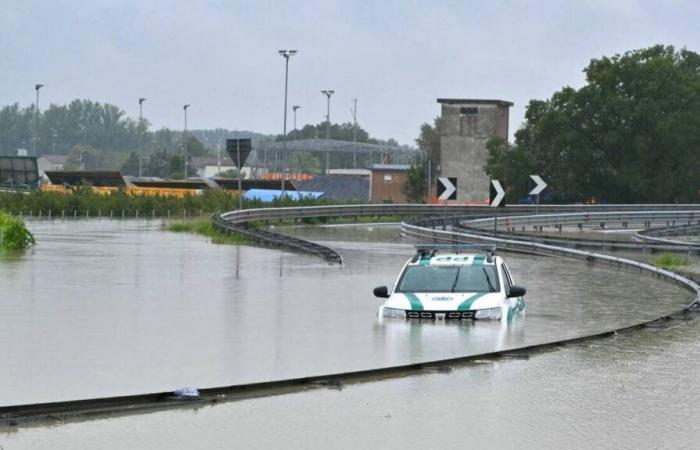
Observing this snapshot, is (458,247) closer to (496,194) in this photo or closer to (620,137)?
(496,194)

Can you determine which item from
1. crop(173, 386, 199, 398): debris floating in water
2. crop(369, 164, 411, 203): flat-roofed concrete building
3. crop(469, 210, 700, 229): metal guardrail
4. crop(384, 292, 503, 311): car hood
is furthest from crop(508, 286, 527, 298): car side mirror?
crop(369, 164, 411, 203): flat-roofed concrete building

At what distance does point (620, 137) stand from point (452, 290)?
254 feet

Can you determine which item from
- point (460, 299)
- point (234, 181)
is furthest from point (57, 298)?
point (234, 181)

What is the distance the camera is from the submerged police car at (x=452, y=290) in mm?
20406

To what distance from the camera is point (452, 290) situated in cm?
2105

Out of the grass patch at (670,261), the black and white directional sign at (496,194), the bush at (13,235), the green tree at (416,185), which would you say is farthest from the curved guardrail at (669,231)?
the green tree at (416,185)

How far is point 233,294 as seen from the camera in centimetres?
2698

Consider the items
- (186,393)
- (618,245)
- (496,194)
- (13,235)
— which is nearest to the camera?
(186,393)

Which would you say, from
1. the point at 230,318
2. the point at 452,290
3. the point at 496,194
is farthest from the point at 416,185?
the point at 452,290

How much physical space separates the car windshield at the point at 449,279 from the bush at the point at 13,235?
2385 centimetres

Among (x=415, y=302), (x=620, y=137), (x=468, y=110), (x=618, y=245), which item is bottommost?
(x=618, y=245)

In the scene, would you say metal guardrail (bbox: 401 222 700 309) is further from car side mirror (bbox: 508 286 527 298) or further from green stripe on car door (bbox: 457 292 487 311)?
green stripe on car door (bbox: 457 292 487 311)

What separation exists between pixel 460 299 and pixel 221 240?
2991 centimetres

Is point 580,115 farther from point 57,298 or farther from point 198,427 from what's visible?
point 198,427
